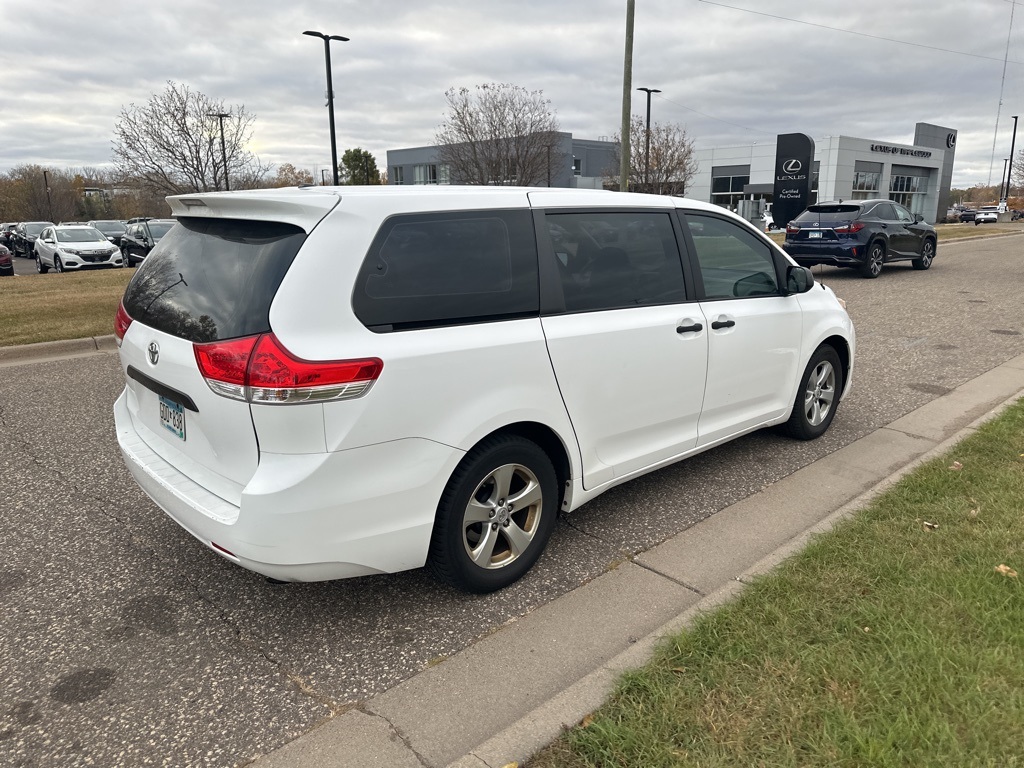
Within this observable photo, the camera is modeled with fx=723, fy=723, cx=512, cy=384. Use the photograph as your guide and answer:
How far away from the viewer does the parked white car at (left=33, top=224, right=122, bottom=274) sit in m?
22.2

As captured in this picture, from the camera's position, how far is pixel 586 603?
10.6ft

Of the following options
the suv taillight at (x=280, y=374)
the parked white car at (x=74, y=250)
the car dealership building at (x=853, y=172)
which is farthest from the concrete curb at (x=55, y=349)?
the car dealership building at (x=853, y=172)

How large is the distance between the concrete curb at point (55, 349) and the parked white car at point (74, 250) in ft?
52.3

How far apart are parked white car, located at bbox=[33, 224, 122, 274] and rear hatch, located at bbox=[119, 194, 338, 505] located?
73.3 ft

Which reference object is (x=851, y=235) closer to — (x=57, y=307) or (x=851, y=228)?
(x=851, y=228)

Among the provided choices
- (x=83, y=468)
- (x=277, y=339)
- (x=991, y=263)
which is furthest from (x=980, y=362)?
(x=991, y=263)

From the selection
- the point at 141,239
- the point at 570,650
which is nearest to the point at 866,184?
the point at 141,239

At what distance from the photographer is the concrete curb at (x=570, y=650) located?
2363mm

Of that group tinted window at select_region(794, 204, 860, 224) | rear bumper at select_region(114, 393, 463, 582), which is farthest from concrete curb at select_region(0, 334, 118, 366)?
tinted window at select_region(794, 204, 860, 224)

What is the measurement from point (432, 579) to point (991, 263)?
21760 mm

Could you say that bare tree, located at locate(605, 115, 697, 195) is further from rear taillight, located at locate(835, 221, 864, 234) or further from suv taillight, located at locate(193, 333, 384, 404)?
suv taillight, located at locate(193, 333, 384, 404)

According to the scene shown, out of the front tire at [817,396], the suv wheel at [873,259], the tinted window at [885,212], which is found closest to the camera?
the front tire at [817,396]

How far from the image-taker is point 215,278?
295 centimetres

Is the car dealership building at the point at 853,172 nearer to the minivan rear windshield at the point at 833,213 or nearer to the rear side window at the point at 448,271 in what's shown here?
Result: the minivan rear windshield at the point at 833,213
